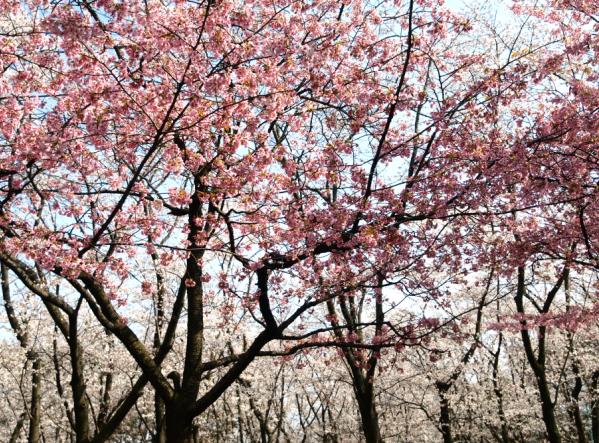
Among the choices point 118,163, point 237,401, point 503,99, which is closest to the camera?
point 503,99

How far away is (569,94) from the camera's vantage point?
8211mm

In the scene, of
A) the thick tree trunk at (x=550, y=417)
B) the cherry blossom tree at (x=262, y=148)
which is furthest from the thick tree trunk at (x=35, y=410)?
the thick tree trunk at (x=550, y=417)

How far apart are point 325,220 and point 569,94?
13.8 feet

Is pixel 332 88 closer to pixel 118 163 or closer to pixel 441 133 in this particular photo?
pixel 441 133

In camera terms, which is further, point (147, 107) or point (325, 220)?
point (325, 220)

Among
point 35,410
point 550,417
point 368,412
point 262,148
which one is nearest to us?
point 262,148

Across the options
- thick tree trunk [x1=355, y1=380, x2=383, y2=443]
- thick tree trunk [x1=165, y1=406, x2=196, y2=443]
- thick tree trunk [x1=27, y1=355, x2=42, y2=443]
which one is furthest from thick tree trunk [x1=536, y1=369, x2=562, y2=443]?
thick tree trunk [x1=27, y1=355, x2=42, y2=443]

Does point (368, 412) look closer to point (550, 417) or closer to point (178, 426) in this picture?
point (550, 417)

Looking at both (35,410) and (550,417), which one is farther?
(35,410)

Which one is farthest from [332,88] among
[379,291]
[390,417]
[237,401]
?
[390,417]

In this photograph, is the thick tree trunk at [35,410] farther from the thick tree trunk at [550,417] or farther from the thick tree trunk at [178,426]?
the thick tree trunk at [550,417]

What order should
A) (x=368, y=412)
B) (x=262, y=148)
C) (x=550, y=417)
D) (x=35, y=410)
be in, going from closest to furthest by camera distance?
(x=262, y=148) → (x=368, y=412) → (x=550, y=417) → (x=35, y=410)

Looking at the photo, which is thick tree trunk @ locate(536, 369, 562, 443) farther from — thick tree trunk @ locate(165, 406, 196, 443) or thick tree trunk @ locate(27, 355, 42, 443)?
thick tree trunk @ locate(27, 355, 42, 443)

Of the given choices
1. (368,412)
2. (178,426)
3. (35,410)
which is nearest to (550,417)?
(368,412)
